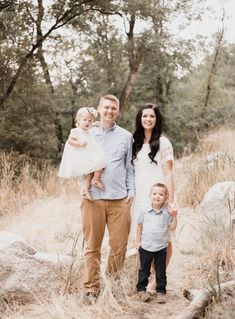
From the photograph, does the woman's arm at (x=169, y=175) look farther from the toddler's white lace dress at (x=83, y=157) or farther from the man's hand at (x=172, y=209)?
the toddler's white lace dress at (x=83, y=157)

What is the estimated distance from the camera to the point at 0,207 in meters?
7.50

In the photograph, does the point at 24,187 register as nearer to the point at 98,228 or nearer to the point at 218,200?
the point at 218,200

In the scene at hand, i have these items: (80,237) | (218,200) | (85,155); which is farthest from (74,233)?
(85,155)

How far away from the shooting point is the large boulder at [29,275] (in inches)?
173

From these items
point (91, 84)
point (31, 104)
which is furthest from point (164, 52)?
point (31, 104)

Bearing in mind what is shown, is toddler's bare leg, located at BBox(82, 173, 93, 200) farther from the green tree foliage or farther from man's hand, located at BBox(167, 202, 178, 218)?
the green tree foliage

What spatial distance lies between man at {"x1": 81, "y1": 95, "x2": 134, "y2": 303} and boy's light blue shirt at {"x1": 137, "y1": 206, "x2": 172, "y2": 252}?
0.49 ft

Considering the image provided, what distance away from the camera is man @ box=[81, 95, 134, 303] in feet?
12.7

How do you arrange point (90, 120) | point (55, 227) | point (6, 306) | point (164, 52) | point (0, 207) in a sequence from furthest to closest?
1. point (164, 52)
2. point (0, 207)
3. point (55, 227)
4. point (6, 306)
5. point (90, 120)

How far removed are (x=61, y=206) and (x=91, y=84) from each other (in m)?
9.11

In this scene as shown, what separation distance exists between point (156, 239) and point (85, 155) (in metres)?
0.89

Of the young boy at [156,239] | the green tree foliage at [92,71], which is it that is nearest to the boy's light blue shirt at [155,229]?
the young boy at [156,239]

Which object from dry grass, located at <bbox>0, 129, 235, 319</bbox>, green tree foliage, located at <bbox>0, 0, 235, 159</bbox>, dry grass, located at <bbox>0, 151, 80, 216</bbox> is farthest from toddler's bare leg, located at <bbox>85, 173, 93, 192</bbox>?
A: green tree foliage, located at <bbox>0, 0, 235, 159</bbox>

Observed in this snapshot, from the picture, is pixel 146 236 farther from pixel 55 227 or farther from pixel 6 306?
pixel 55 227
